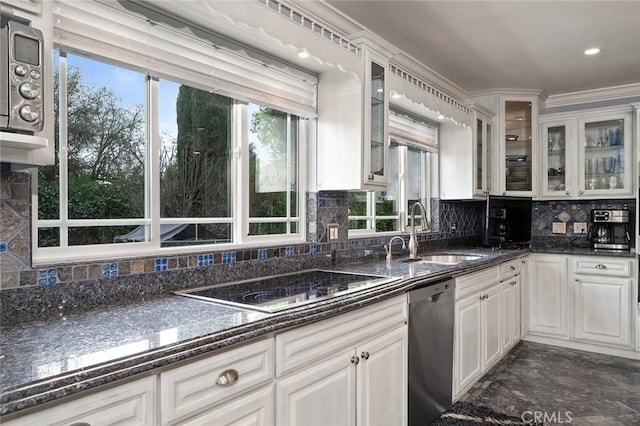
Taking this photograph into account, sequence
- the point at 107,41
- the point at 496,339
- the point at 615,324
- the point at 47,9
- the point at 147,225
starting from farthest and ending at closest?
1. the point at 615,324
2. the point at 496,339
3. the point at 147,225
4. the point at 107,41
5. the point at 47,9

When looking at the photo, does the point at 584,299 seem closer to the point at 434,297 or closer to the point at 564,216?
the point at 564,216

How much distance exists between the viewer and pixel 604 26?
2840mm

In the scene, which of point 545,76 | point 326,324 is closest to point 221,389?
point 326,324

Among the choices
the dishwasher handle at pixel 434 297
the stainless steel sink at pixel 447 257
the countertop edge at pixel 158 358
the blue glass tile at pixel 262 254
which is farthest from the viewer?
the stainless steel sink at pixel 447 257

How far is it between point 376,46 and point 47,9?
76.5 inches

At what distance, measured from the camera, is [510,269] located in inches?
146

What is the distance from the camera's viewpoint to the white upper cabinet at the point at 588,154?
13.5ft

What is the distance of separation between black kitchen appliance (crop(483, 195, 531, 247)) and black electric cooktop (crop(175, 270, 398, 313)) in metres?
2.46

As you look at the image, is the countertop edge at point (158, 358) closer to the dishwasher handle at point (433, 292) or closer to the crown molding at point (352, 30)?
the dishwasher handle at point (433, 292)

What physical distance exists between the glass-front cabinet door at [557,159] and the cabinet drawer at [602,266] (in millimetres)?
784

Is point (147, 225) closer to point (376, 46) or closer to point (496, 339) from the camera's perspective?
point (376, 46)

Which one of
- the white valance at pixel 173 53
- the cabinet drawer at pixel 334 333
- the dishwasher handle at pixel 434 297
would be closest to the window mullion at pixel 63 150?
the white valance at pixel 173 53

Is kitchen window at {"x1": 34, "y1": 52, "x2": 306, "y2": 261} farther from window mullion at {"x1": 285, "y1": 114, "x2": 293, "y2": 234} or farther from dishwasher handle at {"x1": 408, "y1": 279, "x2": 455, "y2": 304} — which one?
dishwasher handle at {"x1": 408, "y1": 279, "x2": 455, "y2": 304}

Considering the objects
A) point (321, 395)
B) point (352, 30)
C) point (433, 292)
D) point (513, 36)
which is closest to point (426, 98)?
point (513, 36)
